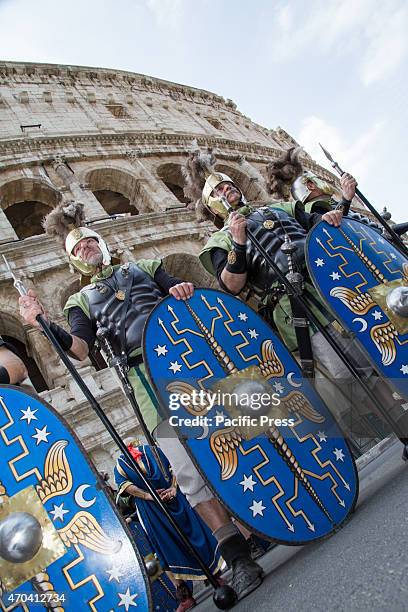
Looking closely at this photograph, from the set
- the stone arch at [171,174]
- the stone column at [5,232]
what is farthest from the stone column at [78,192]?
the stone arch at [171,174]

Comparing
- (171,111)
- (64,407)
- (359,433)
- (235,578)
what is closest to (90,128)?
(171,111)

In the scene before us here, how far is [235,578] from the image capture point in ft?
6.80

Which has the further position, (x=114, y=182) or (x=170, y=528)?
Result: (x=114, y=182)

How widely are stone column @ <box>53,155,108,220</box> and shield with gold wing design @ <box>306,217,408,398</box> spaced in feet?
28.1

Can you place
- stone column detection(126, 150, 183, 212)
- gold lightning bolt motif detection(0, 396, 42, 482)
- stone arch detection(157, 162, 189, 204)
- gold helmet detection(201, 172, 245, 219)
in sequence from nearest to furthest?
gold lightning bolt motif detection(0, 396, 42, 482)
gold helmet detection(201, 172, 245, 219)
stone column detection(126, 150, 183, 212)
stone arch detection(157, 162, 189, 204)

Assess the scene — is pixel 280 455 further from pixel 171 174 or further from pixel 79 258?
pixel 171 174

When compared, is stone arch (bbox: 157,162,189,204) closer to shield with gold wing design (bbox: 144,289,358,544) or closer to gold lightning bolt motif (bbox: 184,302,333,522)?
shield with gold wing design (bbox: 144,289,358,544)

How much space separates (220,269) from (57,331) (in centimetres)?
151

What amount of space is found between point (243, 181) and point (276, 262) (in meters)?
12.7

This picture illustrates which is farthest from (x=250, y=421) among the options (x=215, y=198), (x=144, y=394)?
(x=215, y=198)

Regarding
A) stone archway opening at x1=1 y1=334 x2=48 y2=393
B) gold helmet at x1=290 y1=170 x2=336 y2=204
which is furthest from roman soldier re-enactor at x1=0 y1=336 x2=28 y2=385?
stone archway opening at x1=1 y1=334 x2=48 y2=393

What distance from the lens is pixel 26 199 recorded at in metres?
11.9

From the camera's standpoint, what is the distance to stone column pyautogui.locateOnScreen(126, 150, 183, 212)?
1205 cm

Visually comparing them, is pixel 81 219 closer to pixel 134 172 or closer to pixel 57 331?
pixel 57 331
